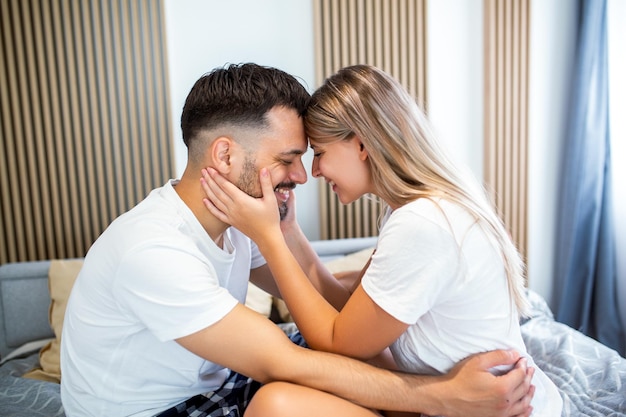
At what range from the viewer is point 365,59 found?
2.84 m

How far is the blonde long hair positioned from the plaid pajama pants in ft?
2.19

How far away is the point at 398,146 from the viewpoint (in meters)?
1.19

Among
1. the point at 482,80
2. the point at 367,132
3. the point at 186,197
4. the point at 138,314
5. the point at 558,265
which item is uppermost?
the point at 482,80

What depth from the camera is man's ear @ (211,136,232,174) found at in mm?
1265

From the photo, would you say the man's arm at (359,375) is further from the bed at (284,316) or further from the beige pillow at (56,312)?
the beige pillow at (56,312)

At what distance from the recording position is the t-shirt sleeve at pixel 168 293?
1026 millimetres

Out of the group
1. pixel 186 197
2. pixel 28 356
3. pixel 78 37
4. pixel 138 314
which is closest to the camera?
pixel 138 314

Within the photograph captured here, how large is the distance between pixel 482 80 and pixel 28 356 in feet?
9.40

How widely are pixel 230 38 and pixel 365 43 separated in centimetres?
78

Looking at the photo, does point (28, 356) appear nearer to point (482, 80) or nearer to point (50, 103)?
point (50, 103)

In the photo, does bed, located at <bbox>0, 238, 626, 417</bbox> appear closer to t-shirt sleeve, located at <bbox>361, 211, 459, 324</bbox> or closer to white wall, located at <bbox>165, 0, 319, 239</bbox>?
t-shirt sleeve, located at <bbox>361, 211, 459, 324</bbox>

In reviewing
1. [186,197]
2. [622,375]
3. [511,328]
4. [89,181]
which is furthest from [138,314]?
[89,181]

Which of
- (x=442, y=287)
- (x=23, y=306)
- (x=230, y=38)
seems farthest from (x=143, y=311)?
(x=230, y=38)

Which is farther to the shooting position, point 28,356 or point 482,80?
point 482,80
